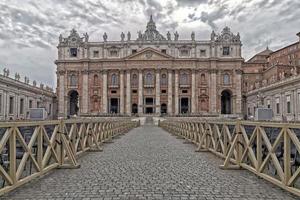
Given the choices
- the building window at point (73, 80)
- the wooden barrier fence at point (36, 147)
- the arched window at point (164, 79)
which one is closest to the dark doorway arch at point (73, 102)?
the building window at point (73, 80)

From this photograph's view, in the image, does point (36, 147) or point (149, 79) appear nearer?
point (36, 147)

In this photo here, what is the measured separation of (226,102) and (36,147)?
83072 millimetres

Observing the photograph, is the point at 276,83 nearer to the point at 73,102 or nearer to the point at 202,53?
the point at 202,53

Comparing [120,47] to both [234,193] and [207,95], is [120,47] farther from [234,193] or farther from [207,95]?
[234,193]

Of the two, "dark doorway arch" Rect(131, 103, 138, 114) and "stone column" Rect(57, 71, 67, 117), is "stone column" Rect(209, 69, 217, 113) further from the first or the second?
"stone column" Rect(57, 71, 67, 117)

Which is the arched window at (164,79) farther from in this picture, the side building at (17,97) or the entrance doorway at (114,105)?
the side building at (17,97)

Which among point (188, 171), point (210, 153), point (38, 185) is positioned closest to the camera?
point (38, 185)

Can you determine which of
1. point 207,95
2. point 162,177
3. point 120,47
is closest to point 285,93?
point 207,95

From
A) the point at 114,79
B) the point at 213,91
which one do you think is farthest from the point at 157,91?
the point at 213,91

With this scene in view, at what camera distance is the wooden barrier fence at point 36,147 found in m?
5.73

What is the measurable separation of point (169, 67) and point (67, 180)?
246 ft

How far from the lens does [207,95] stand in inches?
3223

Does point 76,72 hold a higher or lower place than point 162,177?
higher

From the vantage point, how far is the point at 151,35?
286 feet
